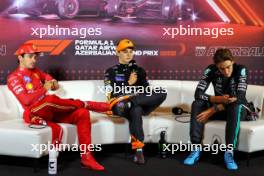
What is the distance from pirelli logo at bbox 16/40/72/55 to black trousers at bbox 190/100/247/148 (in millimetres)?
1742

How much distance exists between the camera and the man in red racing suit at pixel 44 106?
402cm

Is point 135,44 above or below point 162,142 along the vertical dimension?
above

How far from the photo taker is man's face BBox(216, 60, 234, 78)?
4.07 m

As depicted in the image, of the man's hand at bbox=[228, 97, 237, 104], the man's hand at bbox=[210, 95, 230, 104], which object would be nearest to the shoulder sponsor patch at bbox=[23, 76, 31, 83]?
the man's hand at bbox=[210, 95, 230, 104]

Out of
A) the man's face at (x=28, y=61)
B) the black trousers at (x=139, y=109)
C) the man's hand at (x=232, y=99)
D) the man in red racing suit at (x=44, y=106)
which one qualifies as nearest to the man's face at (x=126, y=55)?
the black trousers at (x=139, y=109)

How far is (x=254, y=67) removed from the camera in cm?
531

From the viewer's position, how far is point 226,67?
4090 mm

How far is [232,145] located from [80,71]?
2.04m

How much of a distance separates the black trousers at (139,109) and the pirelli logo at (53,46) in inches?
48.3

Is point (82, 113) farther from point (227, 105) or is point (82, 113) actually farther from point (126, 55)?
point (227, 105)

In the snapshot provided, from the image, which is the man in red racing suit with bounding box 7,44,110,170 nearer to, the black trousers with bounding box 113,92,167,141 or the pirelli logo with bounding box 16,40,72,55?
the black trousers with bounding box 113,92,167,141

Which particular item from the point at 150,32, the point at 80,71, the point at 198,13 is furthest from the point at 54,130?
the point at 198,13

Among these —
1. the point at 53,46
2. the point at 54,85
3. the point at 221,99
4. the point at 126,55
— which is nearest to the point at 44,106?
the point at 54,85

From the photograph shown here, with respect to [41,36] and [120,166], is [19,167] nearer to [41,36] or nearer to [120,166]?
[120,166]
